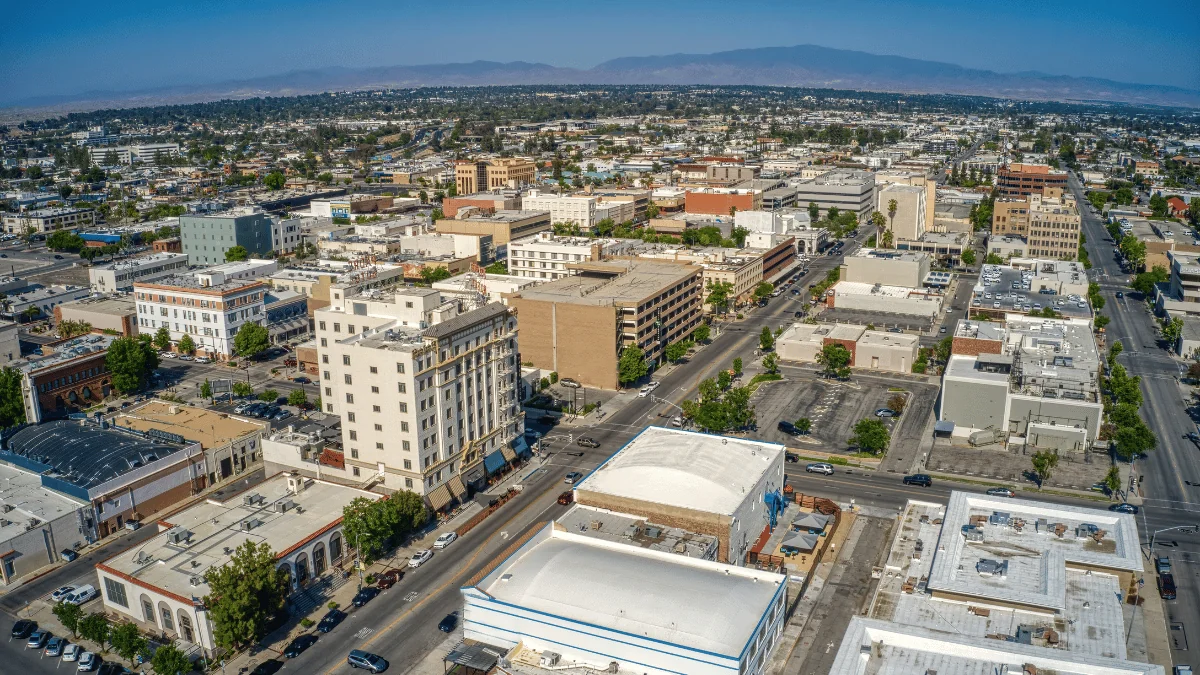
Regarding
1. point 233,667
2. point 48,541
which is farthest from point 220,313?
point 233,667

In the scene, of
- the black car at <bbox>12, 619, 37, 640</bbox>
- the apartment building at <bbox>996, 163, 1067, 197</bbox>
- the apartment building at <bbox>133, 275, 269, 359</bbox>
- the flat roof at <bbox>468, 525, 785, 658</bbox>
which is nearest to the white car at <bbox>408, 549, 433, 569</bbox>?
the flat roof at <bbox>468, 525, 785, 658</bbox>

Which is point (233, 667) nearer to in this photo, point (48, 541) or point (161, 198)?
point (48, 541)

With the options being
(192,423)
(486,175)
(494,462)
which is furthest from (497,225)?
(494,462)

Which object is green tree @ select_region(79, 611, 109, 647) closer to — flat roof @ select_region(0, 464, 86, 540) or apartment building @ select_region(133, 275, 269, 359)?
flat roof @ select_region(0, 464, 86, 540)

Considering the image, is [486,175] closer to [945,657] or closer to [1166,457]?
[1166,457]

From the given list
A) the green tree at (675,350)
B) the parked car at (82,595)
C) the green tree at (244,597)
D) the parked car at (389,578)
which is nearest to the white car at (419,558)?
the parked car at (389,578)
